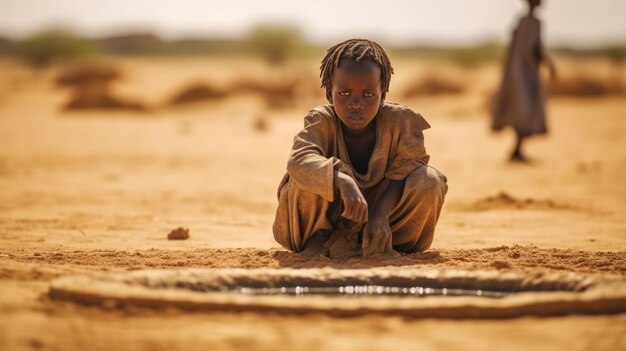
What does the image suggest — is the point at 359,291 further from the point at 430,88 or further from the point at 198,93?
the point at 430,88

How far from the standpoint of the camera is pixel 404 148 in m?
5.01

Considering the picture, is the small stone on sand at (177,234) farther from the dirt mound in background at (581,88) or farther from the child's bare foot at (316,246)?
the dirt mound in background at (581,88)

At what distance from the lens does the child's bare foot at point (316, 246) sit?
495 cm

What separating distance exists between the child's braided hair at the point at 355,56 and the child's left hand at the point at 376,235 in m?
0.76

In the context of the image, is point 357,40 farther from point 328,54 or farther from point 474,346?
point 474,346

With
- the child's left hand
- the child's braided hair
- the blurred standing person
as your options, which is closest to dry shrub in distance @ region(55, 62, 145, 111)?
the blurred standing person

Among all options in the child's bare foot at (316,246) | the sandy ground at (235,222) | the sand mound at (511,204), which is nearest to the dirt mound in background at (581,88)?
the sandy ground at (235,222)

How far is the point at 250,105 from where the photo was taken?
81.6 ft

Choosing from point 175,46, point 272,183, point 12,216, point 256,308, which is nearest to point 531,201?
point 272,183

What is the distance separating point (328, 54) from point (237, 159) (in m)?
7.71

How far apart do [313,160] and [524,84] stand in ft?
25.4

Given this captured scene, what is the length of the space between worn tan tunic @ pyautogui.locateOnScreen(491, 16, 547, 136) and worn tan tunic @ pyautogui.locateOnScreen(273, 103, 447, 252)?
22.8 feet

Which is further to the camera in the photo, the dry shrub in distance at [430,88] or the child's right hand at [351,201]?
the dry shrub in distance at [430,88]

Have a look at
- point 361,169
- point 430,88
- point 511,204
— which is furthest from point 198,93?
point 361,169
